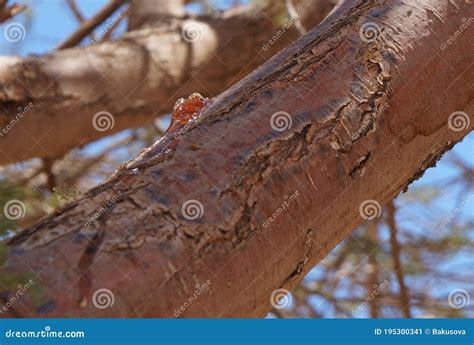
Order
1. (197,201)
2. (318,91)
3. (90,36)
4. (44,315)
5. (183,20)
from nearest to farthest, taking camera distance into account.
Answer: (44,315)
(197,201)
(318,91)
(183,20)
(90,36)

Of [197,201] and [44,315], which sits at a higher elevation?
[197,201]

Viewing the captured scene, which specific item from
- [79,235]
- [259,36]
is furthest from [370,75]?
[259,36]

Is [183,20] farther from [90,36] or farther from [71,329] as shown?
[71,329]

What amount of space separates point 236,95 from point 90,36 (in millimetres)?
2073

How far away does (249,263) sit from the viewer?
3.61 feet

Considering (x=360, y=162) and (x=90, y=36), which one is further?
(x=90, y=36)
